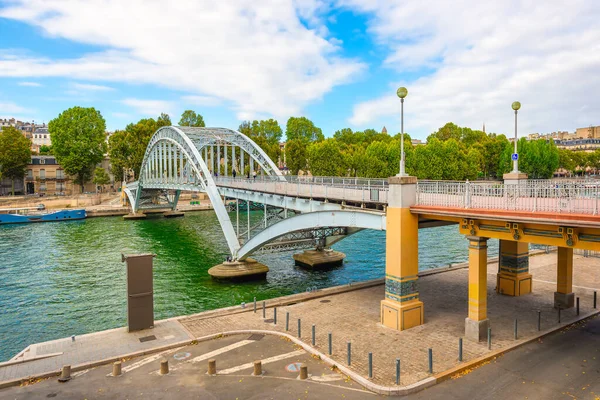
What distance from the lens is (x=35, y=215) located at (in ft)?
241

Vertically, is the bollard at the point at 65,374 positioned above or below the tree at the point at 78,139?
below

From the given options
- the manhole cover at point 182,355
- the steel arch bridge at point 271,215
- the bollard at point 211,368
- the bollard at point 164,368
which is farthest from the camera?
the steel arch bridge at point 271,215

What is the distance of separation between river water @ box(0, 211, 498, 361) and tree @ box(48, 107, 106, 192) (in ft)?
118

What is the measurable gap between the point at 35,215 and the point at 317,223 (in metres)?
68.1

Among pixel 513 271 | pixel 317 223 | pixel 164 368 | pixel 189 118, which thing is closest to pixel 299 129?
pixel 189 118

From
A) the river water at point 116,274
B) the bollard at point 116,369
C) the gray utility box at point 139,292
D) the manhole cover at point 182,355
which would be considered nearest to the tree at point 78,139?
the river water at point 116,274

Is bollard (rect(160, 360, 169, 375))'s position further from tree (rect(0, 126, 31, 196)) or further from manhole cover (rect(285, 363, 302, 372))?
tree (rect(0, 126, 31, 196))

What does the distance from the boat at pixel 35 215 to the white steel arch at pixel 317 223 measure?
55.5m

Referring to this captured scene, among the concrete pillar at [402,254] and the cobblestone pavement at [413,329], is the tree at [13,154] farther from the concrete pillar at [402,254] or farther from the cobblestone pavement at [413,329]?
the concrete pillar at [402,254]

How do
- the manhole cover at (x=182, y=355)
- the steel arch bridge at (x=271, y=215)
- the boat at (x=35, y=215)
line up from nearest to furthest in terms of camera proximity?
1. the manhole cover at (x=182, y=355)
2. the steel arch bridge at (x=271, y=215)
3. the boat at (x=35, y=215)

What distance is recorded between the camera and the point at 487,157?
100750 mm

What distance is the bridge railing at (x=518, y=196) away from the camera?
511 inches

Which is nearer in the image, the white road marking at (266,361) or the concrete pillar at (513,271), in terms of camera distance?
the white road marking at (266,361)

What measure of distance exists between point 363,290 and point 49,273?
92.2 ft
